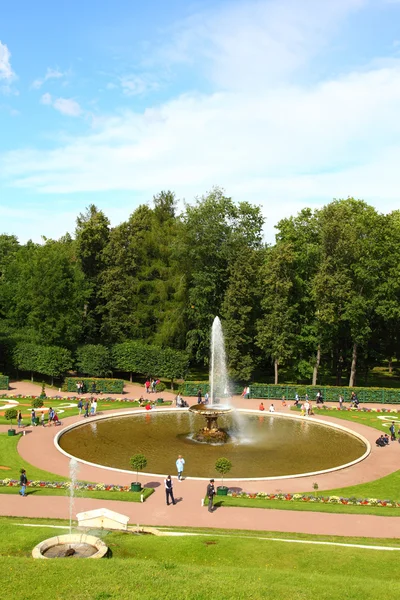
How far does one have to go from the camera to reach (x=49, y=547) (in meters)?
17.4

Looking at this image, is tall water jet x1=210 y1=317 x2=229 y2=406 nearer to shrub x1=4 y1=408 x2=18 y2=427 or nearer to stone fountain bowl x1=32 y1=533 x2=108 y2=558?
shrub x1=4 y1=408 x2=18 y2=427

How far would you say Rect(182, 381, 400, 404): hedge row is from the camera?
2184 inches

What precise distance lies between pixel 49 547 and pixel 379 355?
60.9m

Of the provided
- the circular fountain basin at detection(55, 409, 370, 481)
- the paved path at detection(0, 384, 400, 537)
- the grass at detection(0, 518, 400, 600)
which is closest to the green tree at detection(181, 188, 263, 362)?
the circular fountain basin at detection(55, 409, 370, 481)

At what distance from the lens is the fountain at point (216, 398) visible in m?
38.4

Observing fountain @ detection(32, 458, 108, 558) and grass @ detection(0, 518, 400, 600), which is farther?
fountain @ detection(32, 458, 108, 558)

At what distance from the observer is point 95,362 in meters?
63.2

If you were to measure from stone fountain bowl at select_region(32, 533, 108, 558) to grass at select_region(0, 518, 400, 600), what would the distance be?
60cm

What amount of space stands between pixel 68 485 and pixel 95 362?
36763 mm

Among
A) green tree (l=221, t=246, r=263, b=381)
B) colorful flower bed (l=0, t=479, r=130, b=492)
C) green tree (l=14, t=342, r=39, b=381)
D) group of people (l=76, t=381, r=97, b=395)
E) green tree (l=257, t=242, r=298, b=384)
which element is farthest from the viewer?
green tree (l=14, t=342, r=39, b=381)

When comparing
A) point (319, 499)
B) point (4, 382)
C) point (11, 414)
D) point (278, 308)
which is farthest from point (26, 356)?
point (319, 499)

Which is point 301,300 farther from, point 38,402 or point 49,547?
point 49,547

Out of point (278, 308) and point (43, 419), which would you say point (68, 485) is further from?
point (278, 308)

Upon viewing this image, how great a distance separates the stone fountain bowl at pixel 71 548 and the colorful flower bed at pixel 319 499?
10650 millimetres
